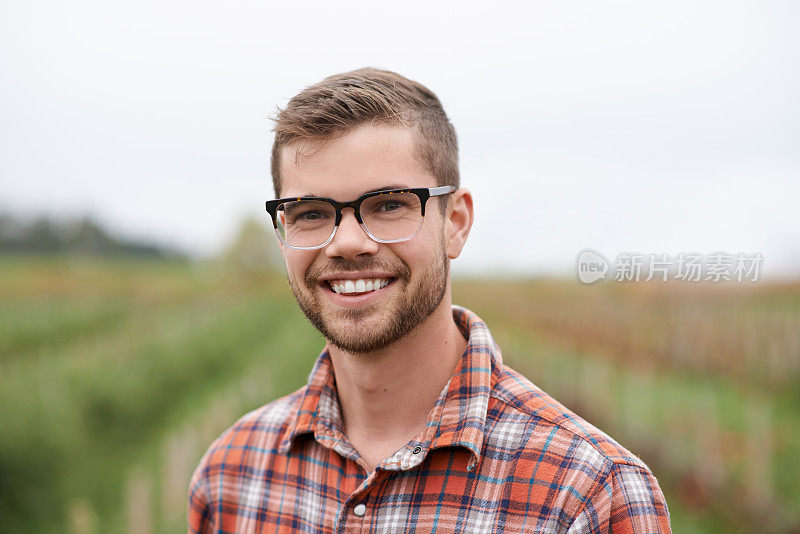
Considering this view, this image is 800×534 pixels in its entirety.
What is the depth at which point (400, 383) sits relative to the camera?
6.23 feet

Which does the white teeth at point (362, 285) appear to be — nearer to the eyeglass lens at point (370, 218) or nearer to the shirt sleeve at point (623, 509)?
the eyeglass lens at point (370, 218)

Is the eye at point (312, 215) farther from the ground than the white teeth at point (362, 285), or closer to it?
farther from the ground

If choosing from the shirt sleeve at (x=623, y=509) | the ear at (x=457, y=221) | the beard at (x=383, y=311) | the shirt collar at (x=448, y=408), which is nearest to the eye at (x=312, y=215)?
the beard at (x=383, y=311)

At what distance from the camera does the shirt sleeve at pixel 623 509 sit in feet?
4.98

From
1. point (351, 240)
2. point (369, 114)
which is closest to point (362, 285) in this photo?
point (351, 240)

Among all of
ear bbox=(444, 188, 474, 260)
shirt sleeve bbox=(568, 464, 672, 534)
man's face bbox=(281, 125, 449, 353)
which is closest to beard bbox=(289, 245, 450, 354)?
man's face bbox=(281, 125, 449, 353)

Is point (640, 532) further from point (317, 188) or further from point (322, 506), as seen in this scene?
point (317, 188)

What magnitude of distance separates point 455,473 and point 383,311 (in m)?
0.44

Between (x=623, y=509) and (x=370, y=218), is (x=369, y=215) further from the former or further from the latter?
(x=623, y=509)

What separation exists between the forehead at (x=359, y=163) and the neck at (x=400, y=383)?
39 centimetres

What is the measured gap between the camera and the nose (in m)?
1.76

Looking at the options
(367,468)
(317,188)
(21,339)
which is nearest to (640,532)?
(367,468)

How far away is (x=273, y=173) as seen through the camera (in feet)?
6.87

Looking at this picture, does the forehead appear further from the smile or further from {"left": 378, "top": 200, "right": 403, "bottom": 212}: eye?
the smile
